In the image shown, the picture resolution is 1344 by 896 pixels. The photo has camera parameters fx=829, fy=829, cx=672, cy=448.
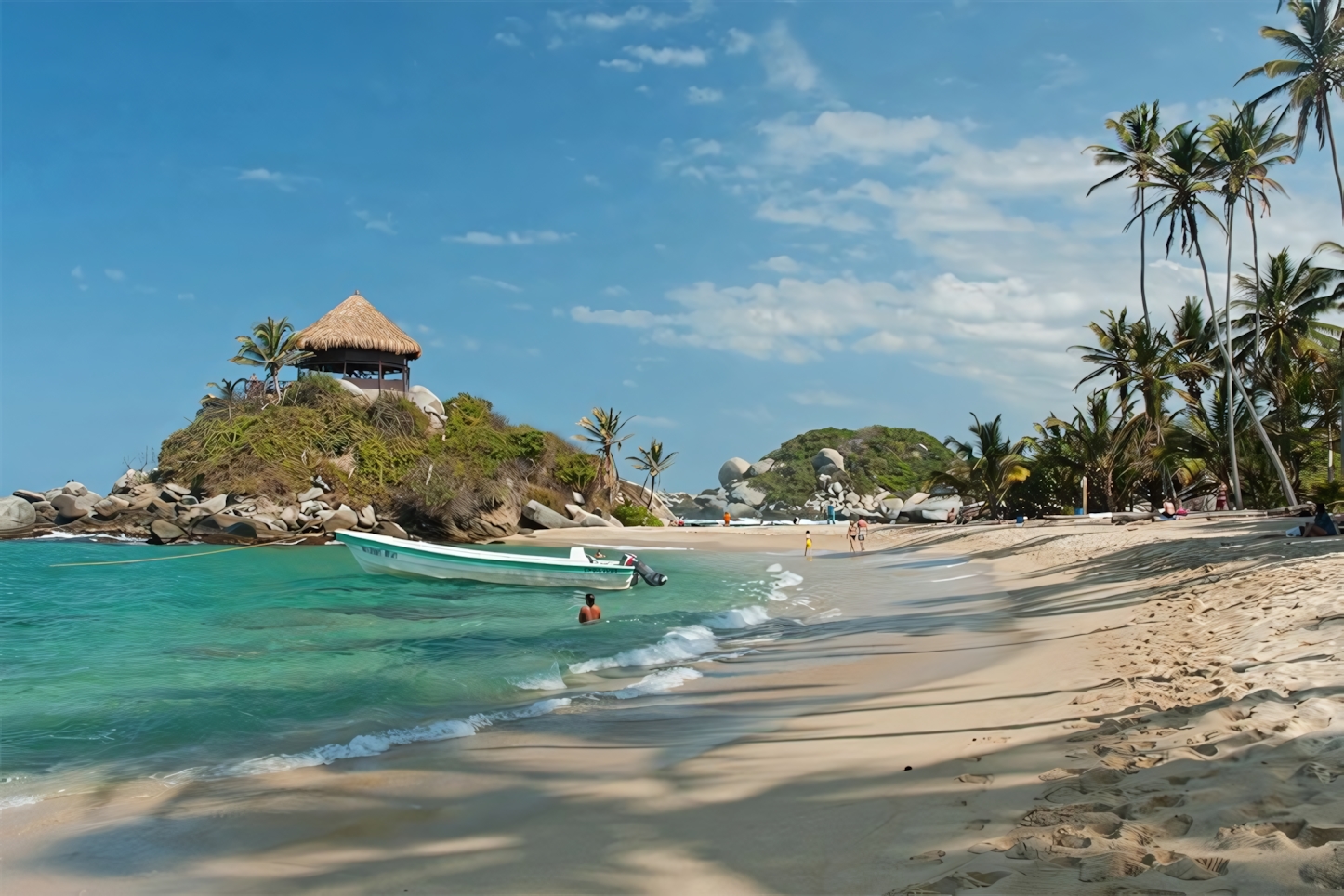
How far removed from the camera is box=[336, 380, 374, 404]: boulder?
42.5 m

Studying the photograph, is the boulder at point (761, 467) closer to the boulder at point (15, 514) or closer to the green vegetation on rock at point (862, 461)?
the green vegetation on rock at point (862, 461)

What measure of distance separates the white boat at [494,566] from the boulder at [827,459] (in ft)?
148

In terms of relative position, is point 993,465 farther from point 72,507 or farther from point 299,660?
point 72,507

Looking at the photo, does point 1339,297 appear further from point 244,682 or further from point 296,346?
point 296,346

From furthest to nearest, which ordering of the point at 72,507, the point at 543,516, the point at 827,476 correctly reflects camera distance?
the point at 827,476 → the point at 543,516 → the point at 72,507

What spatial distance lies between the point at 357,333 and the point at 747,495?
1274 inches

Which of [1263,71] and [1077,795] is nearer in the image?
[1077,795]

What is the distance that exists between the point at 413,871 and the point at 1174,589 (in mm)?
11047

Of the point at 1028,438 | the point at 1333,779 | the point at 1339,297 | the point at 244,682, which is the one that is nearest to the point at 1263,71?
the point at 1339,297

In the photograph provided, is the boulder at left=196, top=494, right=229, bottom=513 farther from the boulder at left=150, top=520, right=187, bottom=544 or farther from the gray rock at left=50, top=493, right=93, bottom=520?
the gray rock at left=50, top=493, right=93, bottom=520

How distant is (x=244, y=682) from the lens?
1014 centimetres

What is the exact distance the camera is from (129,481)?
4141 centimetres

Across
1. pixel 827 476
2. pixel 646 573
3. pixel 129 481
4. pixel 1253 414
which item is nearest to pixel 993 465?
pixel 1253 414

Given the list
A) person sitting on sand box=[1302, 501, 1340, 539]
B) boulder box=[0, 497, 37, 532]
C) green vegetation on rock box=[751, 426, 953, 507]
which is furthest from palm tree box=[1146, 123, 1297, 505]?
boulder box=[0, 497, 37, 532]
